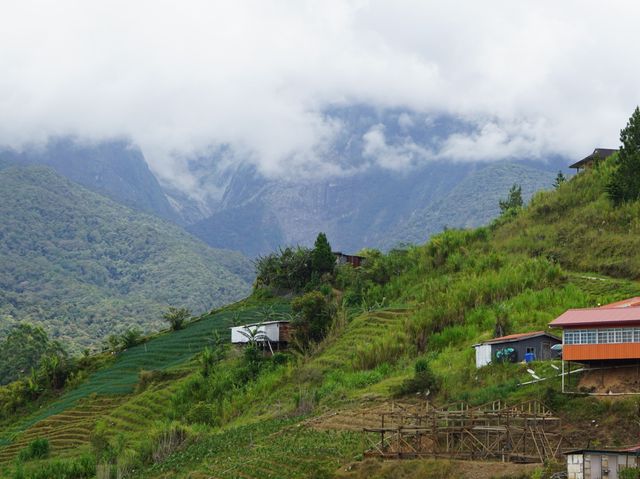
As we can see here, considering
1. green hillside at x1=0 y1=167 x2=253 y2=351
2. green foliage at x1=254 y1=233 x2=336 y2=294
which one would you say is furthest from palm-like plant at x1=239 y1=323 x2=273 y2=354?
green hillside at x1=0 y1=167 x2=253 y2=351

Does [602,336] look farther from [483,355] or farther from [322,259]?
[322,259]

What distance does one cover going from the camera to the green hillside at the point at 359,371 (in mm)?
43469

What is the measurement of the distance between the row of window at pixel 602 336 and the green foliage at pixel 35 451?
1257 inches

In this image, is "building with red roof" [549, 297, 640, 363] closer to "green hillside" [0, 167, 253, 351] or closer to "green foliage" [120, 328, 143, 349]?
"green foliage" [120, 328, 143, 349]

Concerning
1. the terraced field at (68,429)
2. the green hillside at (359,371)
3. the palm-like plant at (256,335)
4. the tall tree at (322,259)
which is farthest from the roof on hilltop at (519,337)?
the tall tree at (322,259)

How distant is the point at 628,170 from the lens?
71.9m

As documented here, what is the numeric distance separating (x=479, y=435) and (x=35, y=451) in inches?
1208

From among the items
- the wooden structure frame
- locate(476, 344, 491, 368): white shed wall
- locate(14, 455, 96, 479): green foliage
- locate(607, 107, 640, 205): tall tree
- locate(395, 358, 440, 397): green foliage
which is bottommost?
locate(14, 455, 96, 479): green foliage

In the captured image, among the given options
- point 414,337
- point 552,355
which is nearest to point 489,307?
point 414,337

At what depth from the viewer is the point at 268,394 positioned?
62.2 metres

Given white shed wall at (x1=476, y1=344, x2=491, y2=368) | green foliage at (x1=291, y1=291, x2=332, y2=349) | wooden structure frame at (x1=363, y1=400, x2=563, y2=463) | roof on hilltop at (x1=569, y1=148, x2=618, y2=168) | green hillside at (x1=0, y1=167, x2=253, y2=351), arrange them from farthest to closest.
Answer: green hillside at (x1=0, y1=167, x2=253, y2=351), roof on hilltop at (x1=569, y1=148, x2=618, y2=168), green foliage at (x1=291, y1=291, x2=332, y2=349), white shed wall at (x1=476, y1=344, x2=491, y2=368), wooden structure frame at (x1=363, y1=400, x2=563, y2=463)

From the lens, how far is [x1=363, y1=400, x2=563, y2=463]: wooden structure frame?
3797 cm

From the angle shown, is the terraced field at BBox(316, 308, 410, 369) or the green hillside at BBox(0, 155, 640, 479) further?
the terraced field at BBox(316, 308, 410, 369)

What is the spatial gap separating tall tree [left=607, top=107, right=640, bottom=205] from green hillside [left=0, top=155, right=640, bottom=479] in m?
1.06
